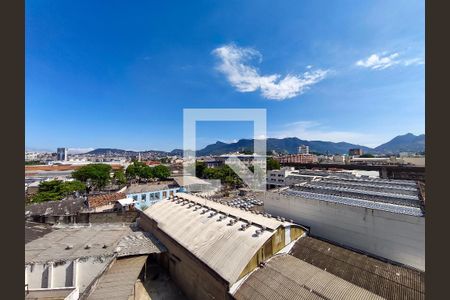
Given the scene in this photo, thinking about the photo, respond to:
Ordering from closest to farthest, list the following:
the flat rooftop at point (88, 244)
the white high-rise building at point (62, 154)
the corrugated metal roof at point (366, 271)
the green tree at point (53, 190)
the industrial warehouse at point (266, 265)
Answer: the corrugated metal roof at point (366, 271), the industrial warehouse at point (266, 265), the flat rooftop at point (88, 244), the green tree at point (53, 190), the white high-rise building at point (62, 154)

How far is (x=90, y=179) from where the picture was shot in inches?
1380

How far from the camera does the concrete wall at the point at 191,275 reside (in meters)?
8.04

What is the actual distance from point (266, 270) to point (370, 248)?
17.1 ft

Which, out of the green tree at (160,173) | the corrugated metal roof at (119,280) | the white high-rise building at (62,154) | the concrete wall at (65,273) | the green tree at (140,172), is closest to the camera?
the corrugated metal roof at (119,280)

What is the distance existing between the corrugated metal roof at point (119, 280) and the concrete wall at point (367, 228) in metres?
9.15

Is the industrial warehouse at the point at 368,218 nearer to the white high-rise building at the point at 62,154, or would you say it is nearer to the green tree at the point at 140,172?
the green tree at the point at 140,172

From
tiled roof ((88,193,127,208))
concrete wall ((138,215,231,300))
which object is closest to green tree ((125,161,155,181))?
tiled roof ((88,193,127,208))

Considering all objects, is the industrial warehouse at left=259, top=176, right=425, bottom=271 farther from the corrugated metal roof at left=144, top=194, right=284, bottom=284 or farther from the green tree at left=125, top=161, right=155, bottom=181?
the green tree at left=125, top=161, right=155, bottom=181

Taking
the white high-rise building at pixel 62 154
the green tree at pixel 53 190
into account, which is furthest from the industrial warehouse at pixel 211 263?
the white high-rise building at pixel 62 154

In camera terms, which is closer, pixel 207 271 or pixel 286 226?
pixel 207 271

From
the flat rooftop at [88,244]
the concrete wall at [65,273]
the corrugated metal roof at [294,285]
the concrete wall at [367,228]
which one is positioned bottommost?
the concrete wall at [65,273]

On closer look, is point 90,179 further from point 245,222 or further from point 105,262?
point 245,222

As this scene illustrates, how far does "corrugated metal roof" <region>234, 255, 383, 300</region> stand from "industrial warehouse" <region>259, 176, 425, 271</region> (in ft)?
11.4

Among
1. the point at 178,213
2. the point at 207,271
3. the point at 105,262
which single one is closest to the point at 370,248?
the point at 207,271
